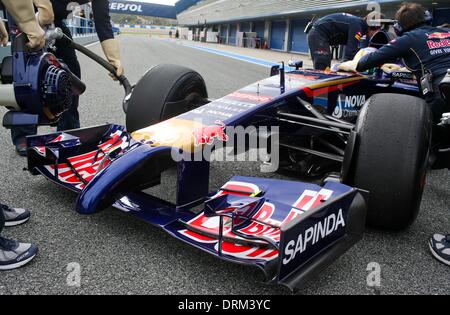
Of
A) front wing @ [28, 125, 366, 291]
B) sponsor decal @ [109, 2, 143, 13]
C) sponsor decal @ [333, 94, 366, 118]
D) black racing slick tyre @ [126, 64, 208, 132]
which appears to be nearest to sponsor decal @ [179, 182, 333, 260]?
front wing @ [28, 125, 366, 291]

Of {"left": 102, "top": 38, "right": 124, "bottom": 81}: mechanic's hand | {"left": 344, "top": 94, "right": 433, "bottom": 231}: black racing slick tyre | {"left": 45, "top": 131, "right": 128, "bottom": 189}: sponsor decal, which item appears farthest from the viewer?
{"left": 102, "top": 38, "right": 124, "bottom": 81}: mechanic's hand

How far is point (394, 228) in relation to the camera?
7.32 ft

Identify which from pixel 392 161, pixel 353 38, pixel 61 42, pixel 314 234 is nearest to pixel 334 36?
pixel 353 38

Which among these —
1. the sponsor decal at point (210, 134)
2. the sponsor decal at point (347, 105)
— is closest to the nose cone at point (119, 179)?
the sponsor decal at point (210, 134)

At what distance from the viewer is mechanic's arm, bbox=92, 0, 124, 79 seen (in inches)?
135

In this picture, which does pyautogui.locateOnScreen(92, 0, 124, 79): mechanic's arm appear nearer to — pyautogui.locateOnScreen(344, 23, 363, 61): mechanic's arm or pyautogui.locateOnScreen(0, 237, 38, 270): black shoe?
pyautogui.locateOnScreen(0, 237, 38, 270): black shoe

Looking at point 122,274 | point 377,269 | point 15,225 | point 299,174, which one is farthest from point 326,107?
point 15,225

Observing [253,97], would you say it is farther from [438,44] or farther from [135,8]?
[135,8]

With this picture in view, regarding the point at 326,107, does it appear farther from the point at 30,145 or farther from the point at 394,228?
the point at 30,145

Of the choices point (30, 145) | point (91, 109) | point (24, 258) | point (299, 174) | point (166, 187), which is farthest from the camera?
point (91, 109)

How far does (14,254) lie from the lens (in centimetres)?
186

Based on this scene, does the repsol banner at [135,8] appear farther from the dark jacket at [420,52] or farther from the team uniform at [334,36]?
the dark jacket at [420,52]

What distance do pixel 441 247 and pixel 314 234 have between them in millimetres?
833

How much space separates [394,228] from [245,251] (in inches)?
37.3
